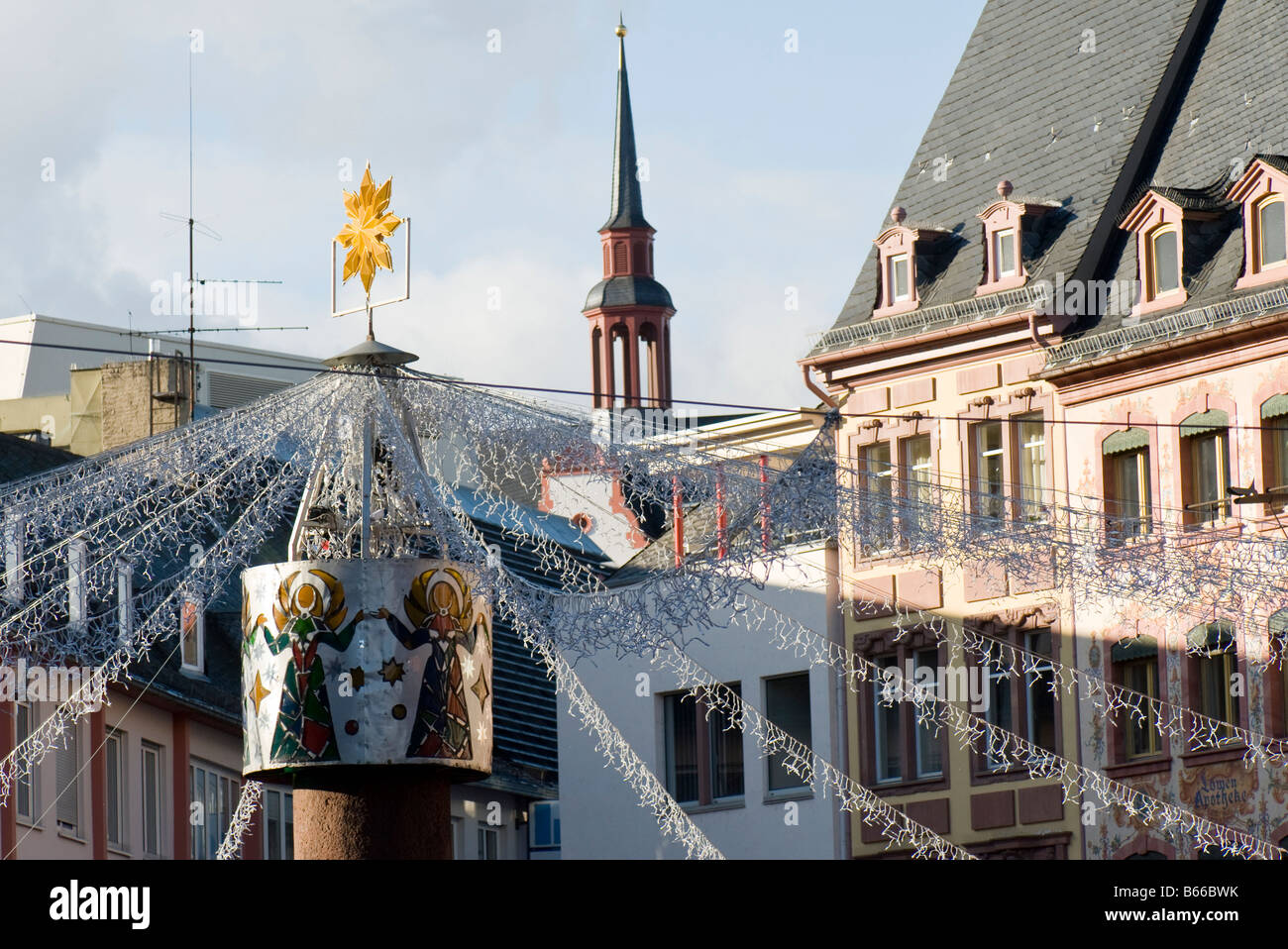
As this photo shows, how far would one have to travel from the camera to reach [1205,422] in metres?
42.3

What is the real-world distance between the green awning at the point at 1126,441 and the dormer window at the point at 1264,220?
266cm

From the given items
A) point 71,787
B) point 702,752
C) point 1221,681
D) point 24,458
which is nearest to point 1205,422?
point 1221,681

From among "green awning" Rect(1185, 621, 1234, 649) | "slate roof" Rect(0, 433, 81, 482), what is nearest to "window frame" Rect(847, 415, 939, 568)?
"green awning" Rect(1185, 621, 1234, 649)

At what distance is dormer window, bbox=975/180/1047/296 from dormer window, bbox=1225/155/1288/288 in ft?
13.2

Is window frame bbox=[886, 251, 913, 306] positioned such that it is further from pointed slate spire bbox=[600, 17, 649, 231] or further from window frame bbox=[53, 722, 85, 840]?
pointed slate spire bbox=[600, 17, 649, 231]

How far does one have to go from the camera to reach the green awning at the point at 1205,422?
42094mm

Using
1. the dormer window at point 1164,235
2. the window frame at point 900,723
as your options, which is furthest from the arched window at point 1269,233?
the window frame at point 900,723

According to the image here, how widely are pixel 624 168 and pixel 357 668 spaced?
7200cm

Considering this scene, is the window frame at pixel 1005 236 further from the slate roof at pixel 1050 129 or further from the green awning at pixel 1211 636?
the green awning at pixel 1211 636

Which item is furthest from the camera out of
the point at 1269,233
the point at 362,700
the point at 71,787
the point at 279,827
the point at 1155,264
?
the point at 279,827

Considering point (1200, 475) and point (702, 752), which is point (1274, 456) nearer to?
point (1200, 475)

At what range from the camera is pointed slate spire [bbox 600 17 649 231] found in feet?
313

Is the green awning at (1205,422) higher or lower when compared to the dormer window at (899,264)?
lower
